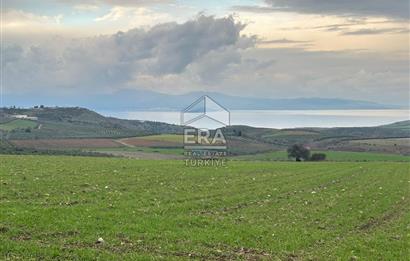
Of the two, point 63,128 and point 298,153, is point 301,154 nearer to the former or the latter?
point 298,153

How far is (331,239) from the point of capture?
1645 cm

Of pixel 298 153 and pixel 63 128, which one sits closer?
pixel 298 153

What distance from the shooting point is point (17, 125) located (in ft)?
519

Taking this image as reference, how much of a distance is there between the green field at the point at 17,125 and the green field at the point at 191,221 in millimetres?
130145

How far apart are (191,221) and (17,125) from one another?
15151 centimetres

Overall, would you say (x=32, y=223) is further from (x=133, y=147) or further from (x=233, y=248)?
(x=133, y=147)

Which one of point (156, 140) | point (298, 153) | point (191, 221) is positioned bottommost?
point (191, 221)

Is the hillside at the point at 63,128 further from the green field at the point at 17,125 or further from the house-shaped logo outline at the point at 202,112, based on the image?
the house-shaped logo outline at the point at 202,112

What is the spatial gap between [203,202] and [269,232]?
20.2 feet

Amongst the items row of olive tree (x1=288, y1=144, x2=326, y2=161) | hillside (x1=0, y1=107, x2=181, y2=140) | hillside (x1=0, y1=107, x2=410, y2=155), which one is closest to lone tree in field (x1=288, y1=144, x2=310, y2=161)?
row of olive tree (x1=288, y1=144, x2=326, y2=161)

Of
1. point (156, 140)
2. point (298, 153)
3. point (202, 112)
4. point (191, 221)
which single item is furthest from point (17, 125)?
point (191, 221)

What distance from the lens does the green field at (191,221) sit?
45.0 feet

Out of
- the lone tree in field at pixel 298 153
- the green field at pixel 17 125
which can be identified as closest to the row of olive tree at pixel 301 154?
the lone tree in field at pixel 298 153

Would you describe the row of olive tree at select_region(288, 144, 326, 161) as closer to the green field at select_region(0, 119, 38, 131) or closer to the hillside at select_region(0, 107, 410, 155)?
the hillside at select_region(0, 107, 410, 155)
